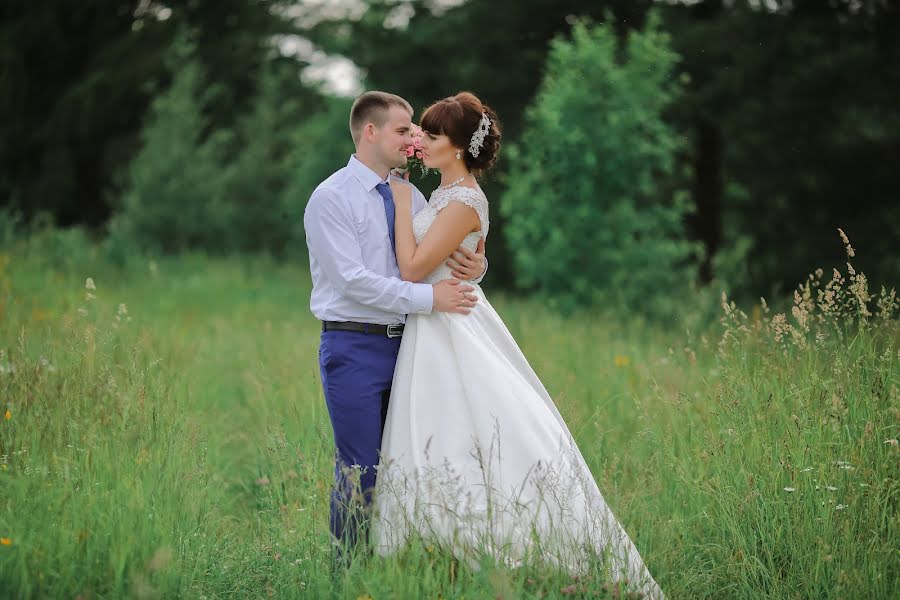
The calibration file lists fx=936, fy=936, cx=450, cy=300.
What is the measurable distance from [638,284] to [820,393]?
868cm

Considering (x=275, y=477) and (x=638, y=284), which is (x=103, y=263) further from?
(x=275, y=477)

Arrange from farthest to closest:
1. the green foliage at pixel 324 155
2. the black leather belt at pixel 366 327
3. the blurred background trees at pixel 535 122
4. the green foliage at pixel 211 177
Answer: the green foliage at pixel 324 155
the green foliage at pixel 211 177
the blurred background trees at pixel 535 122
the black leather belt at pixel 366 327

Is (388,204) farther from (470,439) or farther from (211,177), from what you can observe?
(211,177)

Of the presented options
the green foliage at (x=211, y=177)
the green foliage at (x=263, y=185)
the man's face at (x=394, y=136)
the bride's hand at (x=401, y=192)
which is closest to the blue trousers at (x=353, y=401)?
the bride's hand at (x=401, y=192)

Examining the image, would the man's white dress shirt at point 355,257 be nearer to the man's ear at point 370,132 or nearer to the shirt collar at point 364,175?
the shirt collar at point 364,175

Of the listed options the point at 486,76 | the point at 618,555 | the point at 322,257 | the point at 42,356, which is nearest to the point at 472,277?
the point at 322,257

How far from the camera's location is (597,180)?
1266cm

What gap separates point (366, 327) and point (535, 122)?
13281 millimetres

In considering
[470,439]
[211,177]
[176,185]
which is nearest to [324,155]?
[211,177]

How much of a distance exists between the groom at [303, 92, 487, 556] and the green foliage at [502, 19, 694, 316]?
8.19 meters

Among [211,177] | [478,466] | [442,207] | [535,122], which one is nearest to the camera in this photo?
[478,466]

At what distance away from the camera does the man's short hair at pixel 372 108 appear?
418cm

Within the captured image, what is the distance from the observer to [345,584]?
11.7 feet

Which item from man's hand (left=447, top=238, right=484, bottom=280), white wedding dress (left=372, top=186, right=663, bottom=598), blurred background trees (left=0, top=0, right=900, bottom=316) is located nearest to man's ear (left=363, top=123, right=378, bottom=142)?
white wedding dress (left=372, top=186, right=663, bottom=598)
